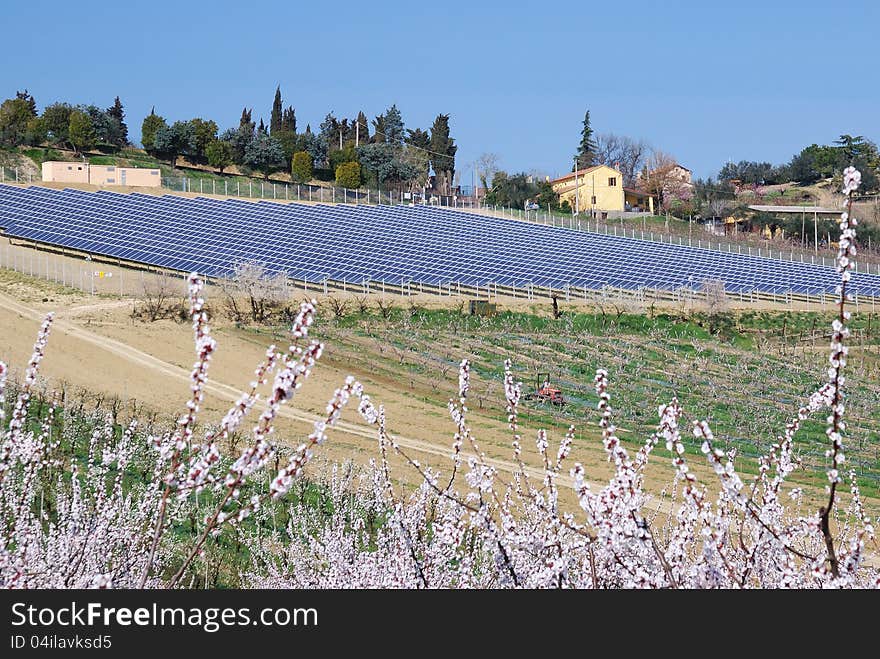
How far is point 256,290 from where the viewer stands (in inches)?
1523

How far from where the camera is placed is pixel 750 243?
230 feet

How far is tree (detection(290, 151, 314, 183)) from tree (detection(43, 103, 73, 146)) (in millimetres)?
13031

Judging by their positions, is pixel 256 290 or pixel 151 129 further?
pixel 151 129

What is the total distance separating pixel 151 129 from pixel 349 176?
39.1 feet

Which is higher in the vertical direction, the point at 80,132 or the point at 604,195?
the point at 80,132

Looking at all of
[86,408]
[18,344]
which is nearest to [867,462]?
[86,408]

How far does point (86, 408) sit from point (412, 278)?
21.1 metres

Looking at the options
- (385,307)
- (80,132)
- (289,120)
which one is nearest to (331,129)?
(289,120)

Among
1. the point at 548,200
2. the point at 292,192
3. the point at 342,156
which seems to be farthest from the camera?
the point at 548,200

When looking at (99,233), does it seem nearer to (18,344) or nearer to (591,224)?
(18,344)

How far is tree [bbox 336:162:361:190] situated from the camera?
73.2 meters

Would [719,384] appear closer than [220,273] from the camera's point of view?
Yes

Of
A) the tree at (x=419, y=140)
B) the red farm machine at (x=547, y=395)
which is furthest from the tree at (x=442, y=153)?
the red farm machine at (x=547, y=395)

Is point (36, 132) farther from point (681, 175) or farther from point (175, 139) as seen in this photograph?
point (681, 175)
